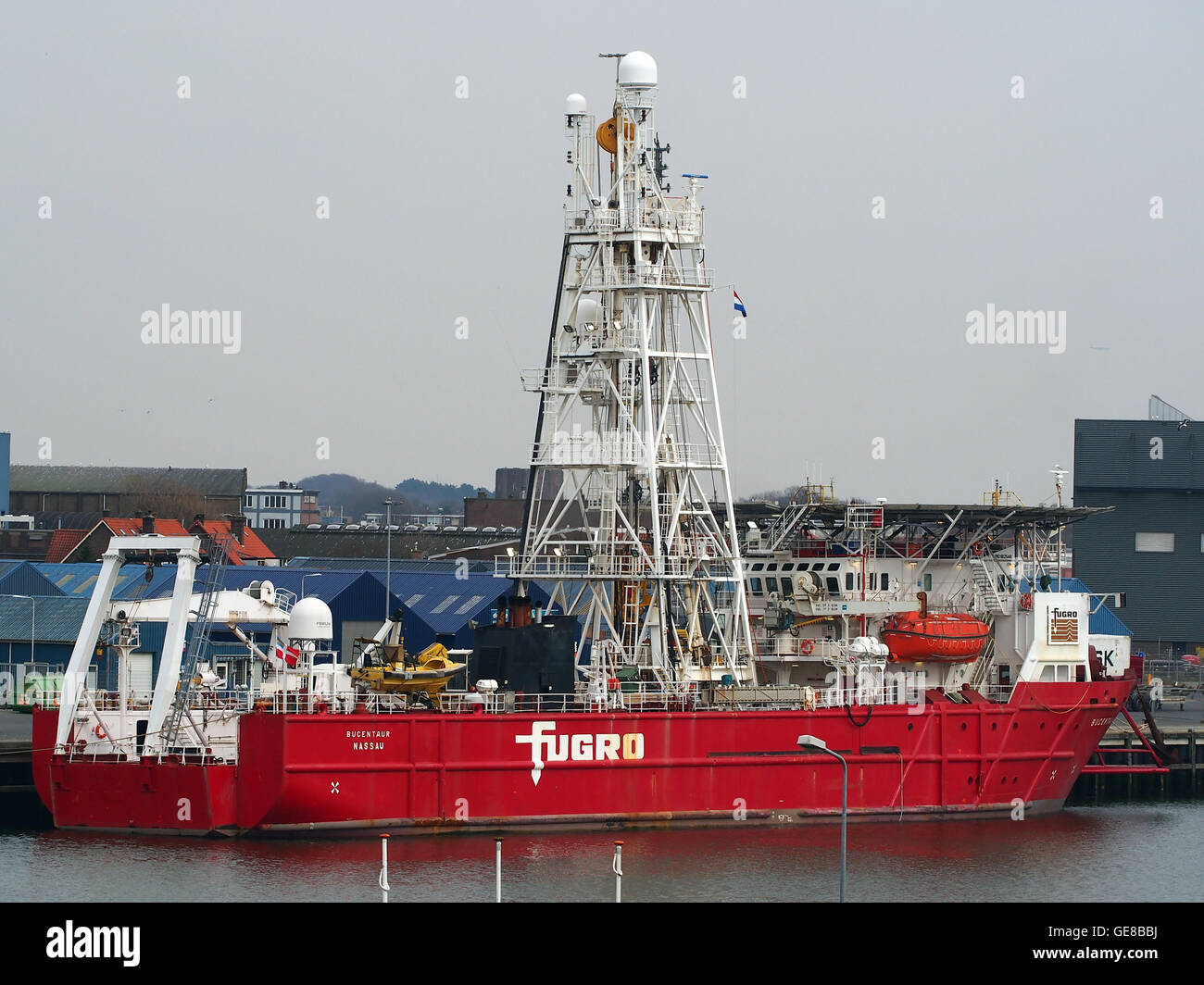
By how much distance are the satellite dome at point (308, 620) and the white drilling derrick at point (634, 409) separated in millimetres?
5212

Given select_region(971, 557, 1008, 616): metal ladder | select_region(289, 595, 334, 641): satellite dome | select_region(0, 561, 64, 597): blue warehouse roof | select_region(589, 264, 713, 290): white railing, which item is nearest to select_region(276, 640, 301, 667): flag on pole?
select_region(289, 595, 334, 641): satellite dome

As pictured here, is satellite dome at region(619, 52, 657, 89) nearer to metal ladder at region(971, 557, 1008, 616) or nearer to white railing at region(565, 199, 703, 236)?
white railing at region(565, 199, 703, 236)

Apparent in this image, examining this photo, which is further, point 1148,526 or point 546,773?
point 1148,526

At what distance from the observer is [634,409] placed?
47375mm

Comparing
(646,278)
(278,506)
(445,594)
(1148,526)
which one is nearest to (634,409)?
(646,278)

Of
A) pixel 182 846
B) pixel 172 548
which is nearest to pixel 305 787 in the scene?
pixel 182 846

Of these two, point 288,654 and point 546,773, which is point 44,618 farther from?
point 546,773

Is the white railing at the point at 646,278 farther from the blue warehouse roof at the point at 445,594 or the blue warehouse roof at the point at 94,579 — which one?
the blue warehouse roof at the point at 94,579

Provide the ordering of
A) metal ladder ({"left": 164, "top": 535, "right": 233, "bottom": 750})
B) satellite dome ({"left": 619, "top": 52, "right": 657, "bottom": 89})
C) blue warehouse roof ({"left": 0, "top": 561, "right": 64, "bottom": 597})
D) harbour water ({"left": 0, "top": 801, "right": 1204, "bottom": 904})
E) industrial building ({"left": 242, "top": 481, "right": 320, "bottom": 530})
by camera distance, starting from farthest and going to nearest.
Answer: industrial building ({"left": 242, "top": 481, "right": 320, "bottom": 530}) < blue warehouse roof ({"left": 0, "top": 561, "right": 64, "bottom": 597}) < satellite dome ({"left": 619, "top": 52, "right": 657, "bottom": 89}) < metal ladder ({"left": 164, "top": 535, "right": 233, "bottom": 750}) < harbour water ({"left": 0, "top": 801, "right": 1204, "bottom": 904})

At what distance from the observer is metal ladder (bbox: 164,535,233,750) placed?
41.8m
